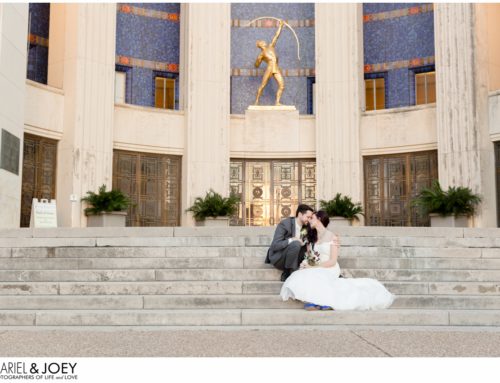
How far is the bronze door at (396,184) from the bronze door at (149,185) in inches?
250

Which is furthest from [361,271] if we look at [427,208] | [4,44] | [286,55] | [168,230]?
[286,55]

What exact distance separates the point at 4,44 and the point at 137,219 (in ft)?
22.3

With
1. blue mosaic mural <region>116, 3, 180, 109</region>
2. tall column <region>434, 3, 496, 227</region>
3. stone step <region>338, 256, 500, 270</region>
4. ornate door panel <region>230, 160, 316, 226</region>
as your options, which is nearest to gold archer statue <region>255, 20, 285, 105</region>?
ornate door panel <region>230, 160, 316, 226</region>

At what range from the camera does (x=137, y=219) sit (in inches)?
799

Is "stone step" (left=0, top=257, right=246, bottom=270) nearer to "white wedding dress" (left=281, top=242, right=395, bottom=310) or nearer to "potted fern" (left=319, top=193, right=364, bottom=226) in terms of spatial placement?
"white wedding dress" (left=281, top=242, right=395, bottom=310)

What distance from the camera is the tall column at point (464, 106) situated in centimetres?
1877

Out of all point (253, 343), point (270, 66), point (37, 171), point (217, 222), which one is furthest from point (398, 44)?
point (253, 343)

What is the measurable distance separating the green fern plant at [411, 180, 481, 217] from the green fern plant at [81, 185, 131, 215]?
8.75m

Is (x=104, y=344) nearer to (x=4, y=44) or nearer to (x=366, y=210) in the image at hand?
(x=4, y=44)

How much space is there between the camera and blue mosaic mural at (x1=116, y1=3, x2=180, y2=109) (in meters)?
22.2

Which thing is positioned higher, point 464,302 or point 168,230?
point 168,230

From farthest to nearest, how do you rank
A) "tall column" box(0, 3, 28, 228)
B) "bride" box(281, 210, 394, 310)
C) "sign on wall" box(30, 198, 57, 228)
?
1. "sign on wall" box(30, 198, 57, 228)
2. "tall column" box(0, 3, 28, 228)
3. "bride" box(281, 210, 394, 310)

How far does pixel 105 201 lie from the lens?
18.3 m

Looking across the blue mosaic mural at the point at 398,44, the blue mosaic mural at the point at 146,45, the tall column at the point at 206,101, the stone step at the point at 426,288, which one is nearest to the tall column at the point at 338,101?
the blue mosaic mural at the point at 398,44
